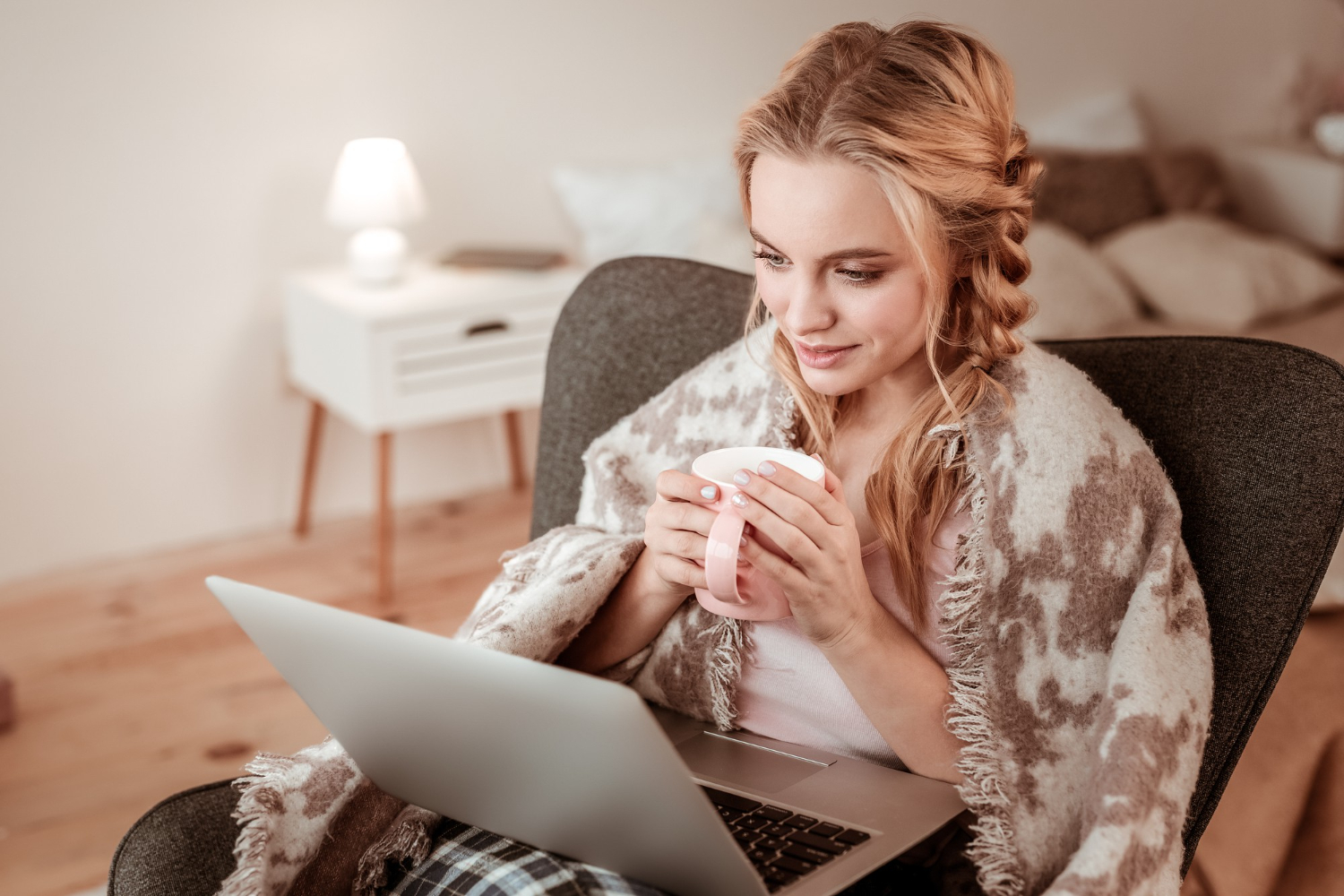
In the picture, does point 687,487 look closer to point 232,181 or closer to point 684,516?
point 684,516

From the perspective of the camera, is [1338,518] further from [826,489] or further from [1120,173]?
[1120,173]

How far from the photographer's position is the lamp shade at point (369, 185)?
2541 millimetres

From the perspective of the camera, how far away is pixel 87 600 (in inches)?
101

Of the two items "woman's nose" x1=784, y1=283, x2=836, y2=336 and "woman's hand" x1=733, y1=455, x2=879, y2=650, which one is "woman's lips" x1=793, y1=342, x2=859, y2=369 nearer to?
"woman's nose" x1=784, y1=283, x2=836, y2=336

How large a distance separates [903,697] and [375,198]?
1.89 m

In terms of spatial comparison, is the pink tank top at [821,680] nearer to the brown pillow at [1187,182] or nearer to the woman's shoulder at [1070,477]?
the woman's shoulder at [1070,477]

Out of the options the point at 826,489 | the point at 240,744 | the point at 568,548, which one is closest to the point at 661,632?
the point at 568,548

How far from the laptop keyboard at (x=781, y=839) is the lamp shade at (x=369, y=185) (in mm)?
1865

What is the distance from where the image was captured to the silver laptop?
73cm

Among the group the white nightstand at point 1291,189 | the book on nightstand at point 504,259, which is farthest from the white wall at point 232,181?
the white nightstand at point 1291,189

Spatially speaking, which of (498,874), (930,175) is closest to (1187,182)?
(930,175)

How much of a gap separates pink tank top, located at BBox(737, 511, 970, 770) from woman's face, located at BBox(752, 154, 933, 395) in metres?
0.16

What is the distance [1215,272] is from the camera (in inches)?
118

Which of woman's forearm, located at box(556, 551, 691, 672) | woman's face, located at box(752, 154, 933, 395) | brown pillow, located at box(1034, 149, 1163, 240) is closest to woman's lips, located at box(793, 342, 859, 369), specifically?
woman's face, located at box(752, 154, 933, 395)
